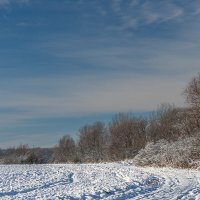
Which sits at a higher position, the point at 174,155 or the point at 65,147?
the point at 65,147

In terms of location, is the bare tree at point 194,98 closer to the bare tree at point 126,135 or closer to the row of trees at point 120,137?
the row of trees at point 120,137

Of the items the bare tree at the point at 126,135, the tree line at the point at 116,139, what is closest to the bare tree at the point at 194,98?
the tree line at the point at 116,139

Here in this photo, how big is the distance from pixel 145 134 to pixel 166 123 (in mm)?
4554

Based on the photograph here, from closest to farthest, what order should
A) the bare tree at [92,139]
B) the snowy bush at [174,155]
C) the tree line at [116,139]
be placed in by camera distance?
the snowy bush at [174,155] → the tree line at [116,139] → the bare tree at [92,139]

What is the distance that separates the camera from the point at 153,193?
18422mm

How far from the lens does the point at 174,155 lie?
34.8 metres

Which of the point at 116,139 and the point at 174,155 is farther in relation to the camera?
the point at 116,139

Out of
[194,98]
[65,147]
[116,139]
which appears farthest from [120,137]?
[194,98]

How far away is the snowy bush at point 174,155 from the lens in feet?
109

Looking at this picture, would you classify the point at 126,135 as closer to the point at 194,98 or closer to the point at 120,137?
the point at 120,137

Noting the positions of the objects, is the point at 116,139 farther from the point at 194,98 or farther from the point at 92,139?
the point at 194,98

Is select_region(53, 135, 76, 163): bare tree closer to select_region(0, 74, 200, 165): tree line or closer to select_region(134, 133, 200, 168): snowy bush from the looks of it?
select_region(0, 74, 200, 165): tree line

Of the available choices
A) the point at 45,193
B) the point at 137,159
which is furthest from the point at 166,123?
the point at 45,193

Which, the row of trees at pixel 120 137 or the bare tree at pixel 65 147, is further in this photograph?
the bare tree at pixel 65 147
